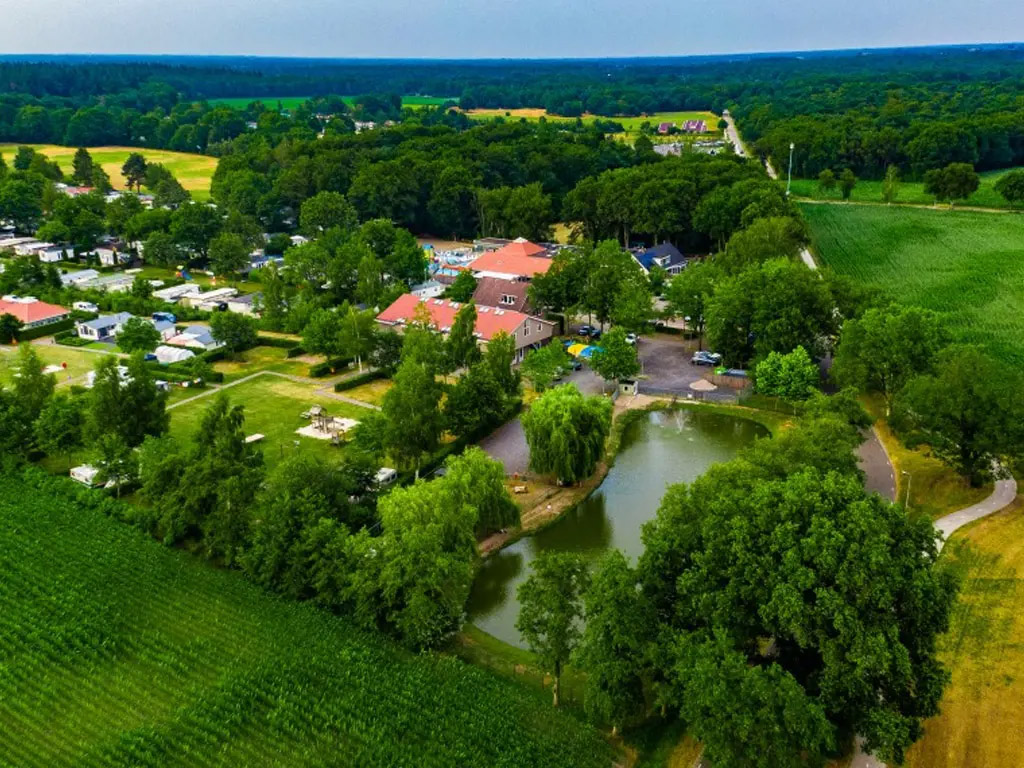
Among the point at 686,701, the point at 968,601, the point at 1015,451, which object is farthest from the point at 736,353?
the point at 686,701

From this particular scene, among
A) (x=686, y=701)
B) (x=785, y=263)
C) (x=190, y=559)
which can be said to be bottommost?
(x=190, y=559)

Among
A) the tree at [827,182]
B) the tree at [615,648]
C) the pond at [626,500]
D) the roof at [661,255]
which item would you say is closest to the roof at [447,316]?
the pond at [626,500]

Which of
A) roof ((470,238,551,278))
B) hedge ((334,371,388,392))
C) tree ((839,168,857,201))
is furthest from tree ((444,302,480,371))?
tree ((839,168,857,201))

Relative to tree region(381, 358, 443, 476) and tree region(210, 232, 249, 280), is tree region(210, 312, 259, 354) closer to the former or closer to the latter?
tree region(210, 232, 249, 280)

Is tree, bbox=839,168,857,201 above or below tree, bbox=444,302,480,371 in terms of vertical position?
above

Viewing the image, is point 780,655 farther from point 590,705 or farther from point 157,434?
point 157,434

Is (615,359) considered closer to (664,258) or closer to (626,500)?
(626,500)
